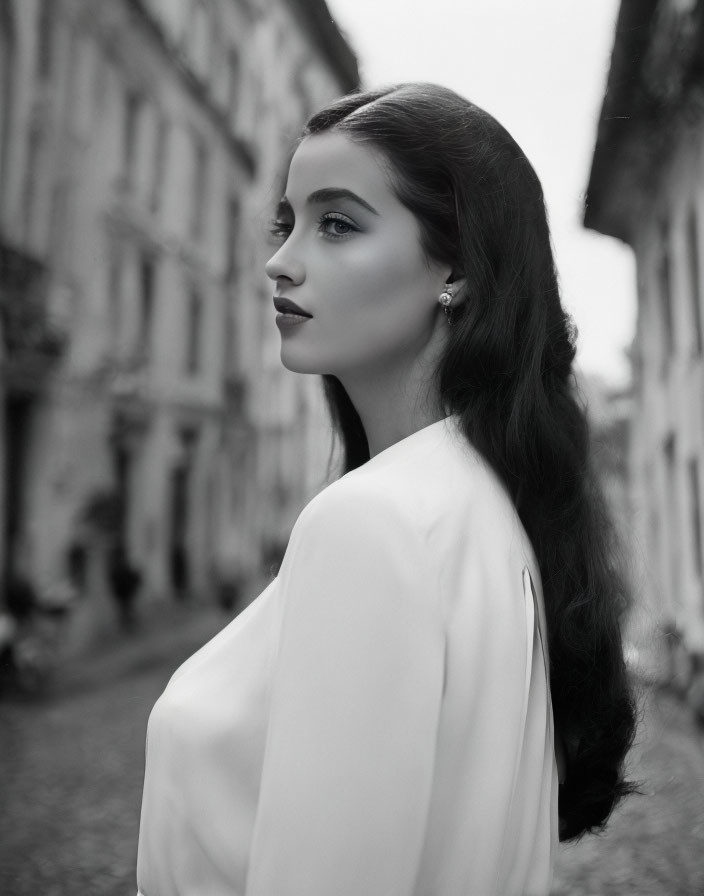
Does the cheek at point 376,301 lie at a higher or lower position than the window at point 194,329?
higher

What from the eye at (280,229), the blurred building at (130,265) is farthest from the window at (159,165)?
the eye at (280,229)

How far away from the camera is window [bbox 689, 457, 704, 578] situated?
5.46 meters

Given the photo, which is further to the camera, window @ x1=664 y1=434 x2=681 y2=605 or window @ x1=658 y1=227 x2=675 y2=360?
window @ x1=664 y1=434 x2=681 y2=605

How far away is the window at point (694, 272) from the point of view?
5.21 metres

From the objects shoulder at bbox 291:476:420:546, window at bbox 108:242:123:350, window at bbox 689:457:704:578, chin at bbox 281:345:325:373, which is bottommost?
window at bbox 689:457:704:578

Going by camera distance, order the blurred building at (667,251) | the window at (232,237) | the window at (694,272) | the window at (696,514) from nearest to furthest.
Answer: the blurred building at (667,251), the window at (694,272), the window at (696,514), the window at (232,237)

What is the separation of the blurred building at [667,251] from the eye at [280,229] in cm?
113

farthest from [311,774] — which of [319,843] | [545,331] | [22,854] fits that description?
[22,854]

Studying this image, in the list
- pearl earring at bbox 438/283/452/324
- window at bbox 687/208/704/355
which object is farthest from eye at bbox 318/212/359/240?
window at bbox 687/208/704/355

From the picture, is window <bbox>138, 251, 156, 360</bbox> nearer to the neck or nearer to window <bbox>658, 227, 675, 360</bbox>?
window <bbox>658, 227, 675, 360</bbox>

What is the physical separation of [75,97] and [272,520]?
501 centimetres

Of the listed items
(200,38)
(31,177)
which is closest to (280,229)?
(31,177)

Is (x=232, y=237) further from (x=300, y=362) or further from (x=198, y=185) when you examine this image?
(x=300, y=362)

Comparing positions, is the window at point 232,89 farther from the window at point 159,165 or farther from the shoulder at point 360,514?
the shoulder at point 360,514
